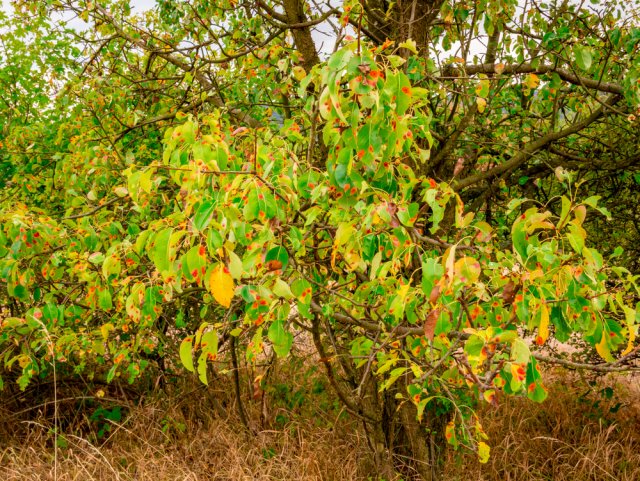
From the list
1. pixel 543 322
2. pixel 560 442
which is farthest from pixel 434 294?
→ pixel 560 442

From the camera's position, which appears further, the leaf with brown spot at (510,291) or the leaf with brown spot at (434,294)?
the leaf with brown spot at (510,291)

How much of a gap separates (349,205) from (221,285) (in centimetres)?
68

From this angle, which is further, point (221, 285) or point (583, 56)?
point (583, 56)

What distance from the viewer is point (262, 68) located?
12.2ft

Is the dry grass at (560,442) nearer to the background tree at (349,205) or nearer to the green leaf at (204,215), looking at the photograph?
the background tree at (349,205)

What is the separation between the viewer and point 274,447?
4.44m

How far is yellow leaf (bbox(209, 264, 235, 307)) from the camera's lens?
1607 millimetres

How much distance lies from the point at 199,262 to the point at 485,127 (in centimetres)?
324

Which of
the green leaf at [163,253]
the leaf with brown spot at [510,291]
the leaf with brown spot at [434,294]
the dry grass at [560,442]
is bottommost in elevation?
the dry grass at [560,442]

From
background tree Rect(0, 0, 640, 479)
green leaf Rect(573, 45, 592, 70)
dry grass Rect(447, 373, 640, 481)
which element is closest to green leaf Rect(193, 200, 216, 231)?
background tree Rect(0, 0, 640, 479)

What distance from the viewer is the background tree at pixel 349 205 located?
1.79 m

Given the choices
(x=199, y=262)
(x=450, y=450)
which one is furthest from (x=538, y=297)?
(x=450, y=450)

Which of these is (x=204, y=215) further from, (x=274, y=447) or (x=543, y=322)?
(x=274, y=447)

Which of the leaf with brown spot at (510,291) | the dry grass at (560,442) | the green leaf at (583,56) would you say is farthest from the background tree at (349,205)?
the dry grass at (560,442)
